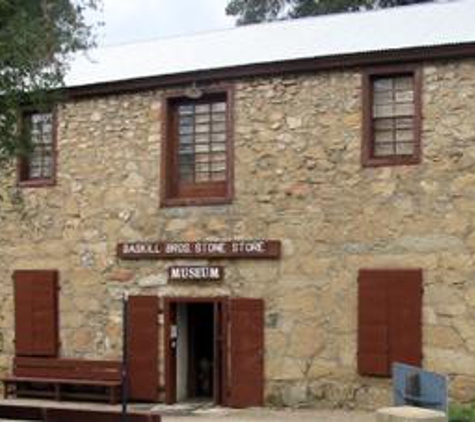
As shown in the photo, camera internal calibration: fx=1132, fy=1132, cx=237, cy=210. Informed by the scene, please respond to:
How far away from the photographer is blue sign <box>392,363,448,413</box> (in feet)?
38.8

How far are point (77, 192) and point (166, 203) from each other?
77.8 inches

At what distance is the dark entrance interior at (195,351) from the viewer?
756 inches

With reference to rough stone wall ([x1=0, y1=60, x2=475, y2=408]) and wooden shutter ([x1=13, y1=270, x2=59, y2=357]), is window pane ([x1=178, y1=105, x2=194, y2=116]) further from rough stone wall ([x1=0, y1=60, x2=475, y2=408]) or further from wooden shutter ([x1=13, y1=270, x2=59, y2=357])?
wooden shutter ([x1=13, y1=270, x2=59, y2=357])

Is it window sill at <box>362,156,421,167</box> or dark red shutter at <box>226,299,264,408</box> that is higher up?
window sill at <box>362,156,421,167</box>

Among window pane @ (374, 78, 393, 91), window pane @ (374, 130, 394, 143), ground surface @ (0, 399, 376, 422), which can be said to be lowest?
ground surface @ (0, 399, 376, 422)

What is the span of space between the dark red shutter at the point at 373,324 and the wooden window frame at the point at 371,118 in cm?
169

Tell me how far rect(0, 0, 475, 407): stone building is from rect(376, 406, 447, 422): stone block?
5375 mm

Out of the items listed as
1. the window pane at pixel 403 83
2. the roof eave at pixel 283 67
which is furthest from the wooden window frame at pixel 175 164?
the window pane at pixel 403 83

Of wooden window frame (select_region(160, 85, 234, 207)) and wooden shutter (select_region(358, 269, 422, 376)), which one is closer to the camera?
wooden shutter (select_region(358, 269, 422, 376))

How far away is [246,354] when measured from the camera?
59.4 feet

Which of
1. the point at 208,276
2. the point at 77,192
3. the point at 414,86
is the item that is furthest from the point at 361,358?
the point at 77,192

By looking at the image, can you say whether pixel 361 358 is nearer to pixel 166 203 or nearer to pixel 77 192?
pixel 166 203

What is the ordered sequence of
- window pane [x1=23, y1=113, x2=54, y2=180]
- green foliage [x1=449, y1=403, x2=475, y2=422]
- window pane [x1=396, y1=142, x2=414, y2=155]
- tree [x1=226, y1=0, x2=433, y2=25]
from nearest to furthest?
green foliage [x1=449, y1=403, x2=475, y2=422], window pane [x1=396, y1=142, x2=414, y2=155], window pane [x1=23, y1=113, x2=54, y2=180], tree [x1=226, y1=0, x2=433, y2=25]

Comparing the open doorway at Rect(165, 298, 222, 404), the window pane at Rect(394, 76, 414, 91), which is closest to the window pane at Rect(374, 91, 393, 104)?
the window pane at Rect(394, 76, 414, 91)
